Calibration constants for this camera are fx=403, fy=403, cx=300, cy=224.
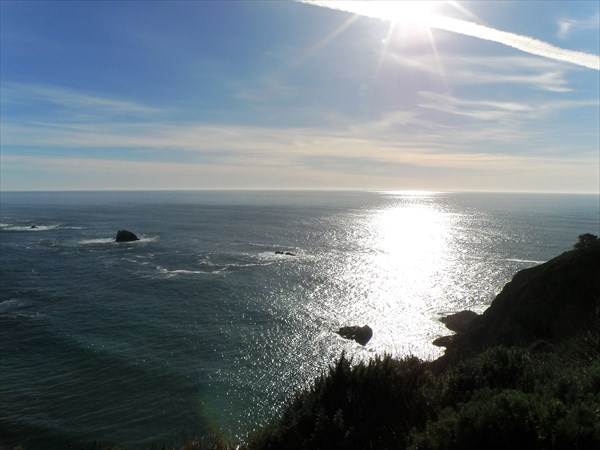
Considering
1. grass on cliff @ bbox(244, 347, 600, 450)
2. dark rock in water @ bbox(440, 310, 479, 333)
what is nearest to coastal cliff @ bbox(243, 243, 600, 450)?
grass on cliff @ bbox(244, 347, 600, 450)

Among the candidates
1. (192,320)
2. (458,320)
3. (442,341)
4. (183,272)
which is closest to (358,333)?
(442,341)

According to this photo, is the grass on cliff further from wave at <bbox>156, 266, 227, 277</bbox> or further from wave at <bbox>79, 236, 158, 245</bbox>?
wave at <bbox>79, 236, 158, 245</bbox>

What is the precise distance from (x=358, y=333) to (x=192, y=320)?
1968 cm

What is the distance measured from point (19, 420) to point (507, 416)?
31.6 m

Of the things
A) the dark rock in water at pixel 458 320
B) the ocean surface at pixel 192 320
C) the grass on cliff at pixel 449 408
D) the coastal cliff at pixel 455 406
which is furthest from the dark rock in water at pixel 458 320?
the grass on cliff at pixel 449 408

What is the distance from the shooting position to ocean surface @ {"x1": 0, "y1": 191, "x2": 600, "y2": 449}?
96.9ft

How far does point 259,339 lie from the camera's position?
43.8 metres

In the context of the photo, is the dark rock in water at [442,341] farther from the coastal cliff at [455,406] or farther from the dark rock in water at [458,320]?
the coastal cliff at [455,406]

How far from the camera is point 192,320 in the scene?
4816 cm

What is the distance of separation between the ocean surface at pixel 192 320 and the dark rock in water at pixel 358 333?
89cm

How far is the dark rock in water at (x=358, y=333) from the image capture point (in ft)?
149

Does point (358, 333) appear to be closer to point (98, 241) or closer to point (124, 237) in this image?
point (124, 237)

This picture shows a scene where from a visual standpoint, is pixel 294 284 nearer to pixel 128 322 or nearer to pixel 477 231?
pixel 128 322

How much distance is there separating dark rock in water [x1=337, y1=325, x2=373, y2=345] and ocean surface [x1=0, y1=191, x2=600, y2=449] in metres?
0.89
